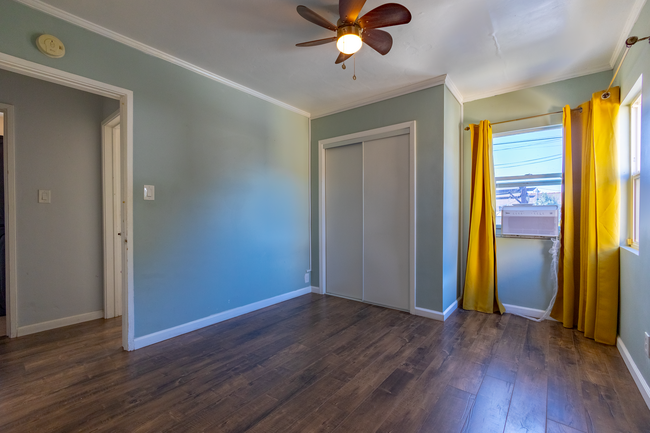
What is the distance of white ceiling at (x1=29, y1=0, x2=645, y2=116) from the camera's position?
77.4 inches

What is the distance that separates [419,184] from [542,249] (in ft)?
4.89

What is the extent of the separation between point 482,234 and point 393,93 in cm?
194

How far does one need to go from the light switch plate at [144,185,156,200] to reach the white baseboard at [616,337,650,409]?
369 centimetres

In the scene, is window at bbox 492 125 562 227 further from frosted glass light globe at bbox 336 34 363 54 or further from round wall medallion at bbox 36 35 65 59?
round wall medallion at bbox 36 35 65 59

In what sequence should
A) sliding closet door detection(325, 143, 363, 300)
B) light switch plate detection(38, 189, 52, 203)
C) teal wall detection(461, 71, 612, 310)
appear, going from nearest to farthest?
1. light switch plate detection(38, 189, 52, 203)
2. teal wall detection(461, 71, 612, 310)
3. sliding closet door detection(325, 143, 363, 300)

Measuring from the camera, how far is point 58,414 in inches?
63.6

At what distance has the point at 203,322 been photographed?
284cm

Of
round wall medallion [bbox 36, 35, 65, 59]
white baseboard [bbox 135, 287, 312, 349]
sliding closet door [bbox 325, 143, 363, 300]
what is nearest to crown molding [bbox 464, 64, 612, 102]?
sliding closet door [bbox 325, 143, 363, 300]

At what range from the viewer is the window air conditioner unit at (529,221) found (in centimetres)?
302

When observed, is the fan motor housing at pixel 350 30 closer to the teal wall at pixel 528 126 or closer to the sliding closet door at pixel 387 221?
the sliding closet door at pixel 387 221

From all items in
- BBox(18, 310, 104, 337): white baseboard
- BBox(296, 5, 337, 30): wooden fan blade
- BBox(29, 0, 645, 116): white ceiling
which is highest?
BBox(29, 0, 645, 116): white ceiling

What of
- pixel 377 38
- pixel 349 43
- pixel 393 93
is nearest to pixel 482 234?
pixel 393 93

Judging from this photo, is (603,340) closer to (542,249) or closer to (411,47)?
(542,249)

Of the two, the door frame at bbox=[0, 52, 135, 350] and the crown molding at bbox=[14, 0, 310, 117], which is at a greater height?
the crown molding at bbox=[14, 0, 310, 117]
